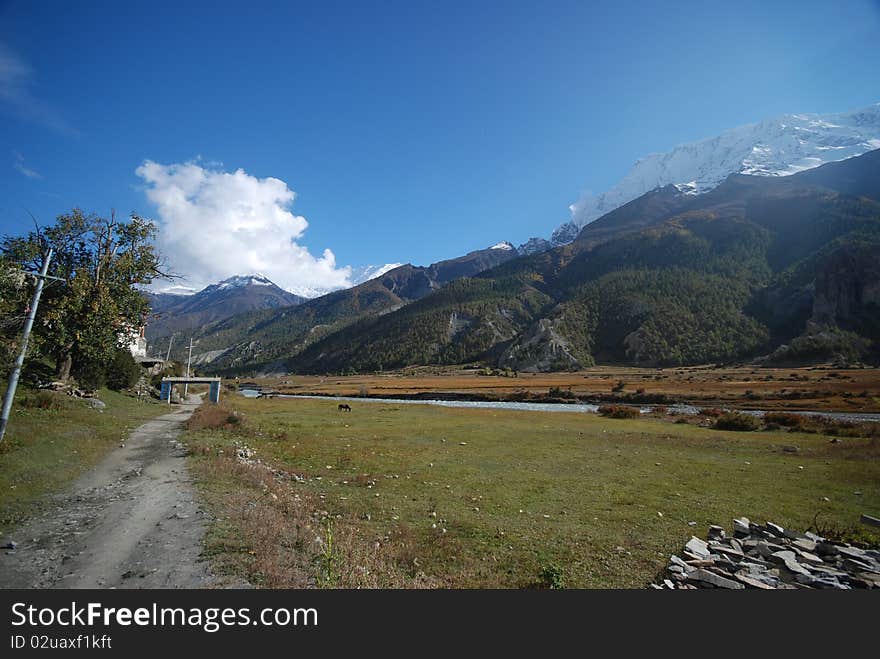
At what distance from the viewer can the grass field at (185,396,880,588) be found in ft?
29.2

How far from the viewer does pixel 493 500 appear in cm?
1514

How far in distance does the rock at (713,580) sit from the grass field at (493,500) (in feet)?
3.01

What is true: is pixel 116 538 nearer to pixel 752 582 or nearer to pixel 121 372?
pixel 752 582

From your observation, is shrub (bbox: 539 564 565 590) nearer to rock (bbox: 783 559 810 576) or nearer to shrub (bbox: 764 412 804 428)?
rock (bbox: 783 559 810 576)

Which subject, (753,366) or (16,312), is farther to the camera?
(753,366)

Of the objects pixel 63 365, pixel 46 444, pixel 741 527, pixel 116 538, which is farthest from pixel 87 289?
pixel 741 527

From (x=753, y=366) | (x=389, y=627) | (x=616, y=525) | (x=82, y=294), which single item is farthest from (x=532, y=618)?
(x=753, y=366)

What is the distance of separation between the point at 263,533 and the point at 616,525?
10491 mm

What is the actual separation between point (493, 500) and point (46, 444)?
1977 centimetres

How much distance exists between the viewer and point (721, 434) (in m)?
34.1

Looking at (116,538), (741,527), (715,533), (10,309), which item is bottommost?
(715,533)

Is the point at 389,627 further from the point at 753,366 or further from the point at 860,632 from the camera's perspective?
the point at 753,366

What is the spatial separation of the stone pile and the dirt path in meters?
9.97

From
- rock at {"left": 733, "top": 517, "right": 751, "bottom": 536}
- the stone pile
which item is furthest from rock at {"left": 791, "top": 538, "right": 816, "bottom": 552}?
rock at {"left": 733, "top": 517, "right": 751, "bottom": 536}
